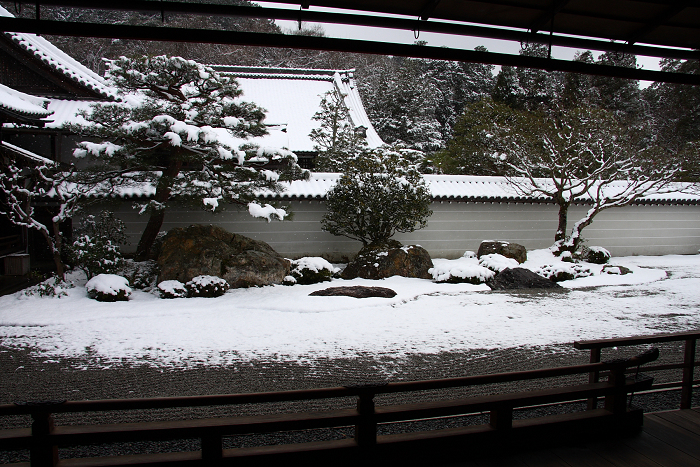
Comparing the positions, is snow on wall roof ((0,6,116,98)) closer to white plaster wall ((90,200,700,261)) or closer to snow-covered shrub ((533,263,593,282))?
white plaster wall ((90,200,700,261))

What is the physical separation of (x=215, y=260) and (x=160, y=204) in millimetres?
1611

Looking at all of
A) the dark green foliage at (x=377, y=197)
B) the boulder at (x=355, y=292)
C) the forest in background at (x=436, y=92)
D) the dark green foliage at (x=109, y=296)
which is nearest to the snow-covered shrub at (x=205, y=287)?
the dark green foliage at (x=109, y=296)

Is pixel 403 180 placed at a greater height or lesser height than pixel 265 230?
greater

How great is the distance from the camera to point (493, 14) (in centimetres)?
321

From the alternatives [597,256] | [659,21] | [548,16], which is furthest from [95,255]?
[597,256]

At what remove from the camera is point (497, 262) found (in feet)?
34.0

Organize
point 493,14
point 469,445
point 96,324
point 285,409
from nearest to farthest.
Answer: point 469,445
point 493,14
point 285,409
point 96,324

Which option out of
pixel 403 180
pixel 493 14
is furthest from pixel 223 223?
pixel 493 14

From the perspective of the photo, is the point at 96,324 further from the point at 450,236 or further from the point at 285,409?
the point at 450,236

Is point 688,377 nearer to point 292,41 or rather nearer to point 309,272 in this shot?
point 292,41

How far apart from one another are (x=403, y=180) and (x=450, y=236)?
3222 millimetres

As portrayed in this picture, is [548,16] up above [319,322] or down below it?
above

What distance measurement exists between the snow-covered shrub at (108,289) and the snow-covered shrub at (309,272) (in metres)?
3.01

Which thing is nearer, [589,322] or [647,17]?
[647,17]
